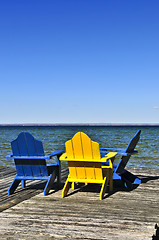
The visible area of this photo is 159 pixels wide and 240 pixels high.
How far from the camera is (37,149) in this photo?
465 cm

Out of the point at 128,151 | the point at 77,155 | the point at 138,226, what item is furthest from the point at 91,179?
the point at 138,226

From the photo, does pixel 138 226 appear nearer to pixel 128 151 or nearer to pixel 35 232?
pixel 35 232

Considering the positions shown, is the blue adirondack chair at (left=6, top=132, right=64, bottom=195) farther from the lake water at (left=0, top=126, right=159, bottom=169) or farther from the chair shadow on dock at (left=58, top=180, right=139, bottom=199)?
the lake water at (left=0, top=126, right=159, bottom=169)

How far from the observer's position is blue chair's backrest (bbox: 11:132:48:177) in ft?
15.1

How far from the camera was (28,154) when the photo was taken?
15.4 feet

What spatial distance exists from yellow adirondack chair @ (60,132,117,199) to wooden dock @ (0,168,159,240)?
11.3 inches

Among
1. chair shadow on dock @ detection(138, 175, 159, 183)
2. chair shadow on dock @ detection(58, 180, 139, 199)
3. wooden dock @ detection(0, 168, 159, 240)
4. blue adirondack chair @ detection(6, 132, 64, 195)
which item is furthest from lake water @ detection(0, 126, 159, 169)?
wooden dock @ detection(0, 168, 159, 240)

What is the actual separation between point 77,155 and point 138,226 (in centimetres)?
166

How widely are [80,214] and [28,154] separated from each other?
1487 mm

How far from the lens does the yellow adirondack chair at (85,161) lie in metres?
4.49

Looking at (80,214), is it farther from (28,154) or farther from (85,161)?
(28,154)

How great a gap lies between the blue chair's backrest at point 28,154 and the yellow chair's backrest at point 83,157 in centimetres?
47

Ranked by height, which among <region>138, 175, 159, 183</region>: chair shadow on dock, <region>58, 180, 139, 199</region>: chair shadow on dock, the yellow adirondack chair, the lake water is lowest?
the lake water

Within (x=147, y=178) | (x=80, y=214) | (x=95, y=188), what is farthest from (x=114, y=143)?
(x=80, y=214)
